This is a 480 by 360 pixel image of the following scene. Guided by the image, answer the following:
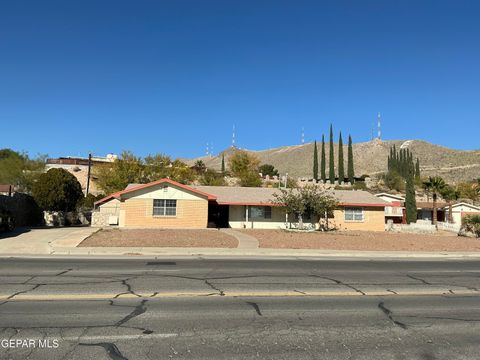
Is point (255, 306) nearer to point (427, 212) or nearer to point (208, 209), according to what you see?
point (208, 209)

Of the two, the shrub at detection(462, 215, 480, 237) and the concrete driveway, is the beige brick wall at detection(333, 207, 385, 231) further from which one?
the concrete driveway

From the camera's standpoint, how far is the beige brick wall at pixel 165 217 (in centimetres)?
3462

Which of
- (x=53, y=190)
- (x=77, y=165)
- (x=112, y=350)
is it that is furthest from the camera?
(x=77, y=165)

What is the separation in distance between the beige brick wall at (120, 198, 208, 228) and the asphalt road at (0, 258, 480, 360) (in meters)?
20.4

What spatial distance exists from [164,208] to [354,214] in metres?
17.1

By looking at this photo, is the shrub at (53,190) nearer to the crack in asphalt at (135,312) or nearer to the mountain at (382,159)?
the crack in asphalt at (135,312)

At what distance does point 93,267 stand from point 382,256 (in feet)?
44.5

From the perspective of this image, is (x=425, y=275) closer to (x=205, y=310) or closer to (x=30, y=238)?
(x=205, y=310)

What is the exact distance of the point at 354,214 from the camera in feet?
130

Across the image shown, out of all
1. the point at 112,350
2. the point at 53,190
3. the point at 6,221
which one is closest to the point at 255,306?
the point at 112,350

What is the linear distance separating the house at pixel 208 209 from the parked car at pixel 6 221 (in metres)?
7.85

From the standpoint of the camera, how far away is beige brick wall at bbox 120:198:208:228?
114 ft

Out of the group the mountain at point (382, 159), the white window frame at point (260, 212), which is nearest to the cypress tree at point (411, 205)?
the white window frame at point (260, 212)

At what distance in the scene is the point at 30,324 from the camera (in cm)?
713
